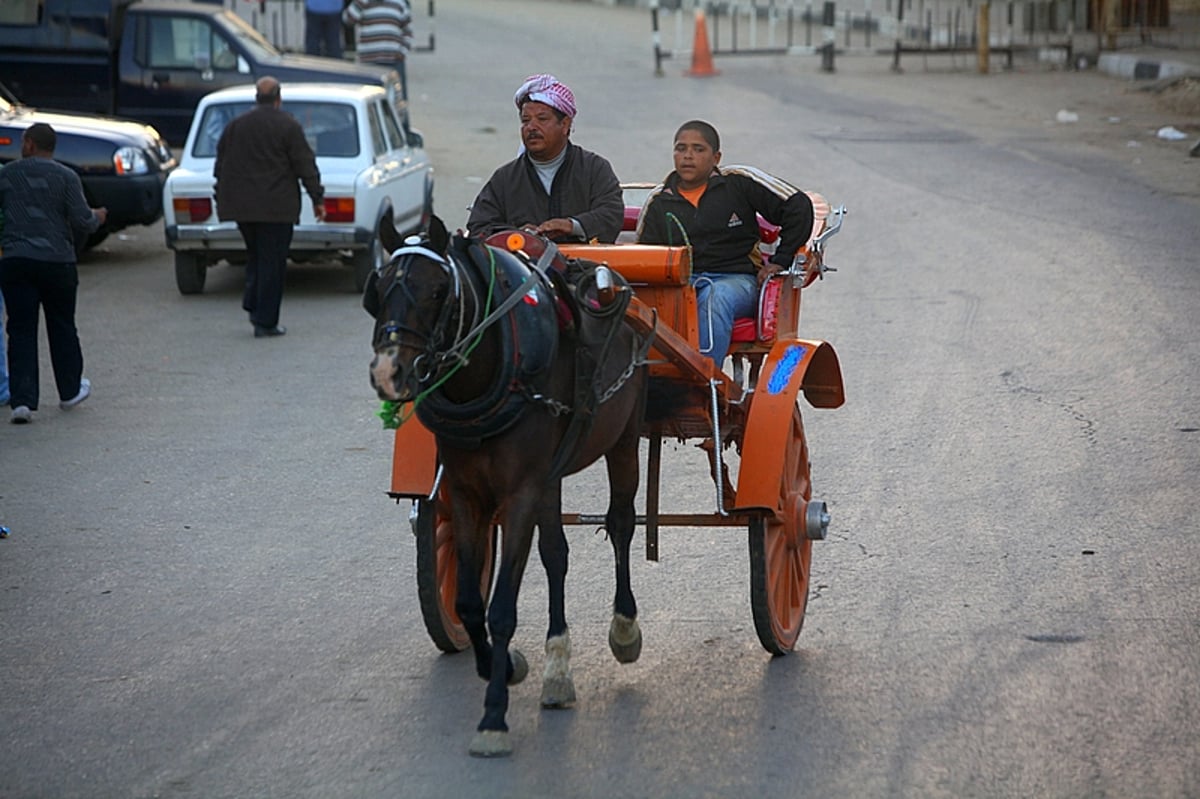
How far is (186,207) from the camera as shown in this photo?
15.0 meters

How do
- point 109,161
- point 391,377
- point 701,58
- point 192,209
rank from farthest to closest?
point 701,58, point 109,161, point 192,209, point 391,377

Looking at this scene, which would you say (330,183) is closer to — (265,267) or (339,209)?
(339,209)

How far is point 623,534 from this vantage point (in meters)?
6.39

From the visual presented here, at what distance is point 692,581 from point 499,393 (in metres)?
2.38

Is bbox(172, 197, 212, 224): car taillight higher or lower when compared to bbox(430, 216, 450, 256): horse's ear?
lower

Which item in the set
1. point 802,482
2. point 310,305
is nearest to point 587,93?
point 310,305

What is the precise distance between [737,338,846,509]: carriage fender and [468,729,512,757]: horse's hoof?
138 centimetres

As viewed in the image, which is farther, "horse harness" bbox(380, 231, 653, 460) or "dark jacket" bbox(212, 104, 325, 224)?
"dark jacket" bbox(212, 104, 325, 224)

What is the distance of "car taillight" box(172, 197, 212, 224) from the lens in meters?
15.0

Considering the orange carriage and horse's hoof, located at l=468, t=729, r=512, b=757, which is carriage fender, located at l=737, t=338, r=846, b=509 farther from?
horse's hoof, located at l=468, t=729, r=512, b=757

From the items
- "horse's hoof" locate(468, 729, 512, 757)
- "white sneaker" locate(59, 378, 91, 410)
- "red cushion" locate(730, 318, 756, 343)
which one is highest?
"red cushion" locate(730, 318, 756, 343)

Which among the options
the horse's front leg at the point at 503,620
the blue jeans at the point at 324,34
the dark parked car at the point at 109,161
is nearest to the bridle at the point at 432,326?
the horse's front leg at the point at 503,620

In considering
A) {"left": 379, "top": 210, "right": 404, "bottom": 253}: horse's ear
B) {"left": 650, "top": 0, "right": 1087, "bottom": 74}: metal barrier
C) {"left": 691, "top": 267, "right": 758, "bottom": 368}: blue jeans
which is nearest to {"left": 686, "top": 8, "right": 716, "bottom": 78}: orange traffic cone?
{"left": 650, "top": 0, "right": 1087, "bottom": 74}: metal barrier

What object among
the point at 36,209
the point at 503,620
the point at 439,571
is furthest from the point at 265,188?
the point at 503,620
